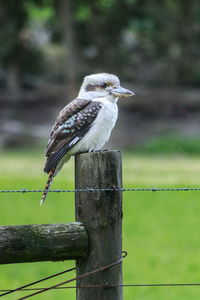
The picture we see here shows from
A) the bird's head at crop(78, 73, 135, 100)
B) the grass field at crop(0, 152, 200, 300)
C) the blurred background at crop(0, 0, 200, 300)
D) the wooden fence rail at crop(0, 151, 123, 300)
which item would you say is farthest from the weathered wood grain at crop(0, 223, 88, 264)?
the blurred background at crop(0, 0, 200, 300)

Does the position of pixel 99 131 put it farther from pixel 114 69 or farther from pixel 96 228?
pixel 114 69

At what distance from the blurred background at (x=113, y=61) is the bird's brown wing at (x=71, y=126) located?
16.3 meters

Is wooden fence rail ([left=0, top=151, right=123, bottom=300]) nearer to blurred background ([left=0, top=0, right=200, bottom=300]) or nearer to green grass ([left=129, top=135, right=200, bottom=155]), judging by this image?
blurred background ([left=0, top=0, right=200, bottom=300])

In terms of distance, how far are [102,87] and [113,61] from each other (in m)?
18.6

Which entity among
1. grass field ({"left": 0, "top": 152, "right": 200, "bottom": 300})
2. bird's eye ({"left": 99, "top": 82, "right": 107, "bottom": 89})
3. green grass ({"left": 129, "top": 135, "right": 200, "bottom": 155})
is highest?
green grass ({"left": 129, "top": 135, "right": 200, "bottom": 155})

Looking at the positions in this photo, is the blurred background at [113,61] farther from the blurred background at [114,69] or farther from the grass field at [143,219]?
the grass field at [143,219]

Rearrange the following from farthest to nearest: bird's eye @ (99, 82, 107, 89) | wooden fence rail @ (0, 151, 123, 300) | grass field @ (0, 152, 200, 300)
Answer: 1. grass field @ (0, 152, 200, 300)
2. bird's eye @ (99, 82, 107, 89)
3. wooden fence rail @ (0, 151, 123, 300)

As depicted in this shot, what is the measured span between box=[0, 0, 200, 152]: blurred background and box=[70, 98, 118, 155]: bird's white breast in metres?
16.3

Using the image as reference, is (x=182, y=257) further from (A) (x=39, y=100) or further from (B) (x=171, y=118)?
(A) (x=39, y=100)

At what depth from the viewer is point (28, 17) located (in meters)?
23.1

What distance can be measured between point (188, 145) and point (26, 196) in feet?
25.0

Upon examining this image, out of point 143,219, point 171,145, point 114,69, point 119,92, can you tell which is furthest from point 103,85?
point 114,69

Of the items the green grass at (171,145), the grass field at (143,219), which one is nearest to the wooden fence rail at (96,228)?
the grass field at (143,219)

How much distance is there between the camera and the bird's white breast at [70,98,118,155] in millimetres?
3738
